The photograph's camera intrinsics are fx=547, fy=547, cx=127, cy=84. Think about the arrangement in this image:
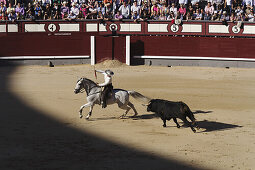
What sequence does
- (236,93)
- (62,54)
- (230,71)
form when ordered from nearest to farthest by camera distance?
(236,93) < (230,71) < (62,54)

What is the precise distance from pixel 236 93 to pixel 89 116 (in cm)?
577

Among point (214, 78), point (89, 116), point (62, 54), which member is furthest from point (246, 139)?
point (62, 54)

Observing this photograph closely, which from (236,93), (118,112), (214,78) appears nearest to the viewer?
(118,112)

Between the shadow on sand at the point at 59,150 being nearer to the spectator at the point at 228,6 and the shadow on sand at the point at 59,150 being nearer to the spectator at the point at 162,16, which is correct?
the spectator at the point at 162,16

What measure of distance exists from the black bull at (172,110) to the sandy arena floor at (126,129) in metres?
0.30

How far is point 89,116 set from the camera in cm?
1296

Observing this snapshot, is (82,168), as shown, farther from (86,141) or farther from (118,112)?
(118,112)

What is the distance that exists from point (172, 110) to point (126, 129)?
1.14 metres

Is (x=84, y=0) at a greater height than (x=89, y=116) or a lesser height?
greater

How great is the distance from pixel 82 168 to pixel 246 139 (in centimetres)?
384

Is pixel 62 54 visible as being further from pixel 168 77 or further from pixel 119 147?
pixel 119 147

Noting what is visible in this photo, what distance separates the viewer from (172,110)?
11742 mm

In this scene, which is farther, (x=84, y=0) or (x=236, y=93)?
(x=84, y=0)

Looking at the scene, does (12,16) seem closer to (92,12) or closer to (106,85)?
(92,12)
